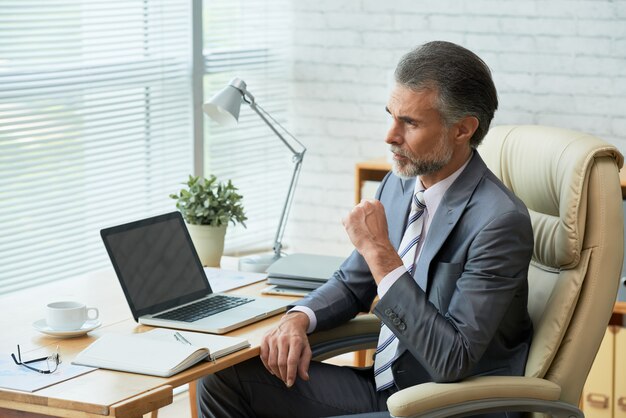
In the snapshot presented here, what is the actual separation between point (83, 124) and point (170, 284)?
1.26 m

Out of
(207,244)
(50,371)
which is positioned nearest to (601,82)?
(207,244)

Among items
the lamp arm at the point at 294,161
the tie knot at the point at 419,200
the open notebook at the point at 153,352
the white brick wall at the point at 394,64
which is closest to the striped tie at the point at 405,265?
the tie knot at the point at 419,200

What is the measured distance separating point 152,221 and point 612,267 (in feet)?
3.61

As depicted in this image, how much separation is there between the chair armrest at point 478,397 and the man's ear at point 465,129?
0.52m

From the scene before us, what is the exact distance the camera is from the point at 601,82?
13.0 ft

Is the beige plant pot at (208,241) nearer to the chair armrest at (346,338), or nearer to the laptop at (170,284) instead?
the laptop at (170,284)

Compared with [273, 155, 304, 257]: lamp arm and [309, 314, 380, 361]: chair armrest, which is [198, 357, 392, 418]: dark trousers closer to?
[309, 314, 380, 361]: chair armrest

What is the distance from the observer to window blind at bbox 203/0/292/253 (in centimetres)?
429

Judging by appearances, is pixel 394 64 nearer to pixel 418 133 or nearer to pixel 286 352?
pixel 418 133

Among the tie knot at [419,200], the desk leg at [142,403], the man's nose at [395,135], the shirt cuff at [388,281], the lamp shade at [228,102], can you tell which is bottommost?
the desk leg at [142,403]

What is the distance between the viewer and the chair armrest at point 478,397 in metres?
2.01

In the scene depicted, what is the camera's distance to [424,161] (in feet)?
7.40

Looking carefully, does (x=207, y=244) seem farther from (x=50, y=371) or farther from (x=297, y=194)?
(x=297, y=194)

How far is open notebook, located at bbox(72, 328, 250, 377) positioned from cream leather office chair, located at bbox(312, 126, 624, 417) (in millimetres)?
388
